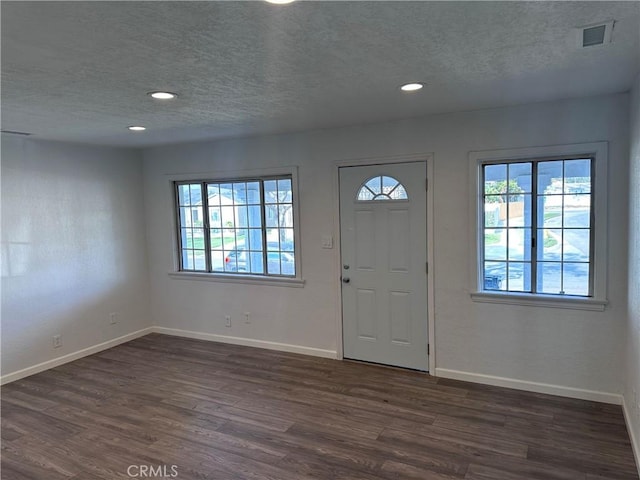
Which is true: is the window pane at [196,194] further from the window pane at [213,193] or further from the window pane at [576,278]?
the window pane at [576,278]

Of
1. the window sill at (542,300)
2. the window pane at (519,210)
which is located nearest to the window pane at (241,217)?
the window sill at (542,300)

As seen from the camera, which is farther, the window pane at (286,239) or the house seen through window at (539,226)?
the window pane at (286,239)

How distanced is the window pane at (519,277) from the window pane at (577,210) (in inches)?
18.6

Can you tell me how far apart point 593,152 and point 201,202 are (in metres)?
4.05

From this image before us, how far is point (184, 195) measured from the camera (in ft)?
17.6

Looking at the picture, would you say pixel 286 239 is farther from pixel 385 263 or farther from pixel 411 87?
pixel 411 87

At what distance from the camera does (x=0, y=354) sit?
4.11 meters

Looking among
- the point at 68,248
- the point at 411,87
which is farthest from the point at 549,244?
the point at 68,248

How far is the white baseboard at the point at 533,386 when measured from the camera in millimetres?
3338

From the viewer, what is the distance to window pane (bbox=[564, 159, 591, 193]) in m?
3.34

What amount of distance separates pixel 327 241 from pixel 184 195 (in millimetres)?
2083

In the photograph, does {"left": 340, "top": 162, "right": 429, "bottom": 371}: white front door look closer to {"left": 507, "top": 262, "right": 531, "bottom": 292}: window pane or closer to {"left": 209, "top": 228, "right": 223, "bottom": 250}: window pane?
{"left": 507, "top": 262, "right": 531, "bottom": 292}: window pane

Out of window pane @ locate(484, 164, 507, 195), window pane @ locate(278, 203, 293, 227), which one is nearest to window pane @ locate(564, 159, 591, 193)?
window pane @ locate(484, 164, 507, 195)

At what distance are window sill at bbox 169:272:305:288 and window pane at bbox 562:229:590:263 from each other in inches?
97.1
